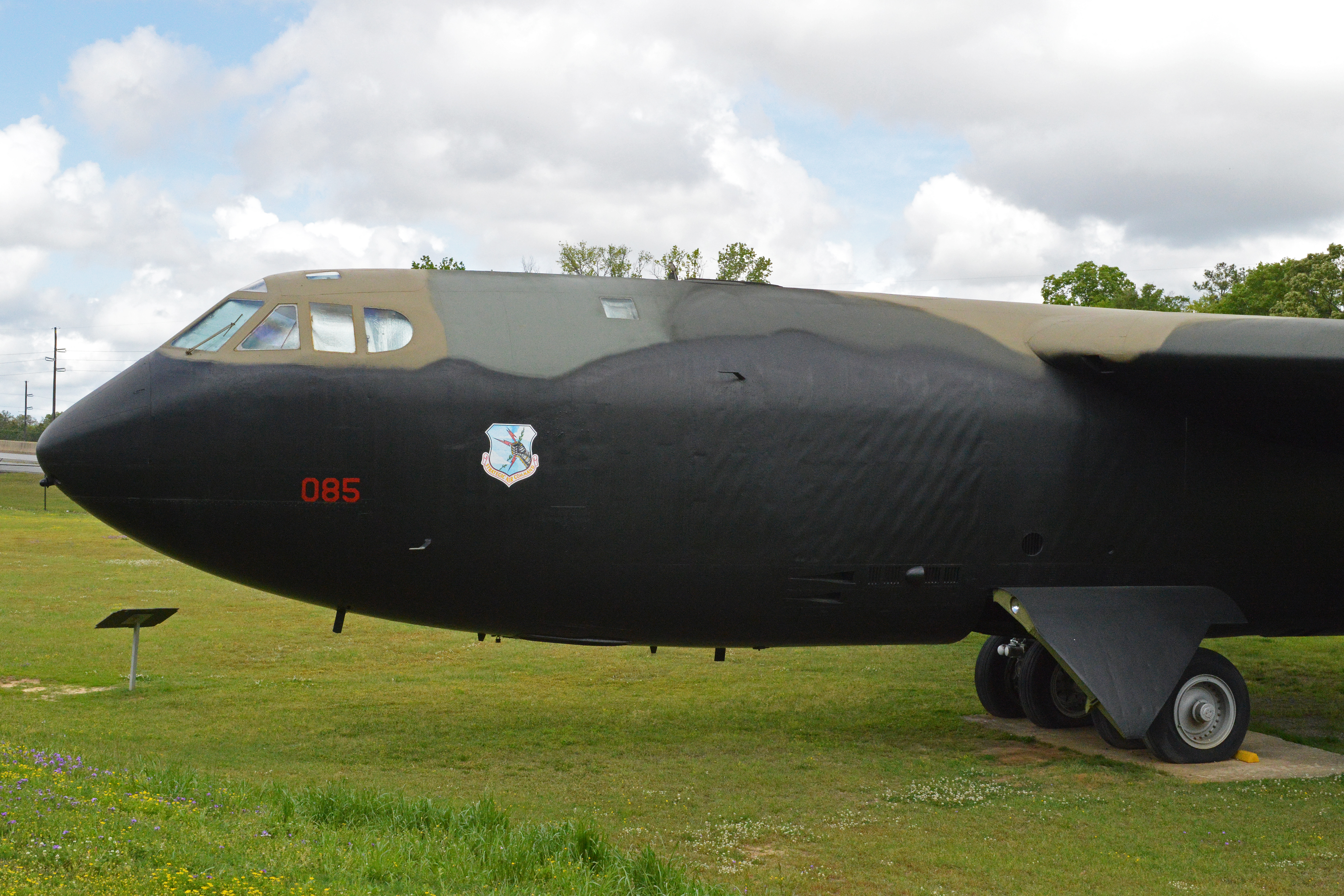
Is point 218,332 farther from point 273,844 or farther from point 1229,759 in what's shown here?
point 1229,759

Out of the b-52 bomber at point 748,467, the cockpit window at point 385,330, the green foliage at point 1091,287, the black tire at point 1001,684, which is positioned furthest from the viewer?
the green foliage at point 1091,287

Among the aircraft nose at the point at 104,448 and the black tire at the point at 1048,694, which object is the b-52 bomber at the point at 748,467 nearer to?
the aircraft nose at the point at 104,448

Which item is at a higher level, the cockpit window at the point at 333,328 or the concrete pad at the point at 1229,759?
the cockpit window at the point at 333,328

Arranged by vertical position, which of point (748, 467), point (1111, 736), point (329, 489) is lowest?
point (1111, 736)

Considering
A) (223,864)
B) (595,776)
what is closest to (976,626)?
(595,776)

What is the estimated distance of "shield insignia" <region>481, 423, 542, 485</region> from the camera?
32.7 ft

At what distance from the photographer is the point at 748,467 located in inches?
413

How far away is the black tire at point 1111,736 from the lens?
1220cm

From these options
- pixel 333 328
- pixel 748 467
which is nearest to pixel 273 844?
pixel 333 328

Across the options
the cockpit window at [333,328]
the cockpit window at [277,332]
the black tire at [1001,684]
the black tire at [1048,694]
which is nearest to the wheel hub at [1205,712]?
the black tire at [1048,694]

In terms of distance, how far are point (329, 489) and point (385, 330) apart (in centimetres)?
160

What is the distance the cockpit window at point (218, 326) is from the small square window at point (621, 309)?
3301mm

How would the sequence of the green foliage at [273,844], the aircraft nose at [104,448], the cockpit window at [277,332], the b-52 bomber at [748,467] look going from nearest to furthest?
the green foliage at [273,844]
the aircraft nose at [104,448]
the b-52 bomber at [748,467]
the cockpit window at [277,332]

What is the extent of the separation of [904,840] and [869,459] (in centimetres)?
371
